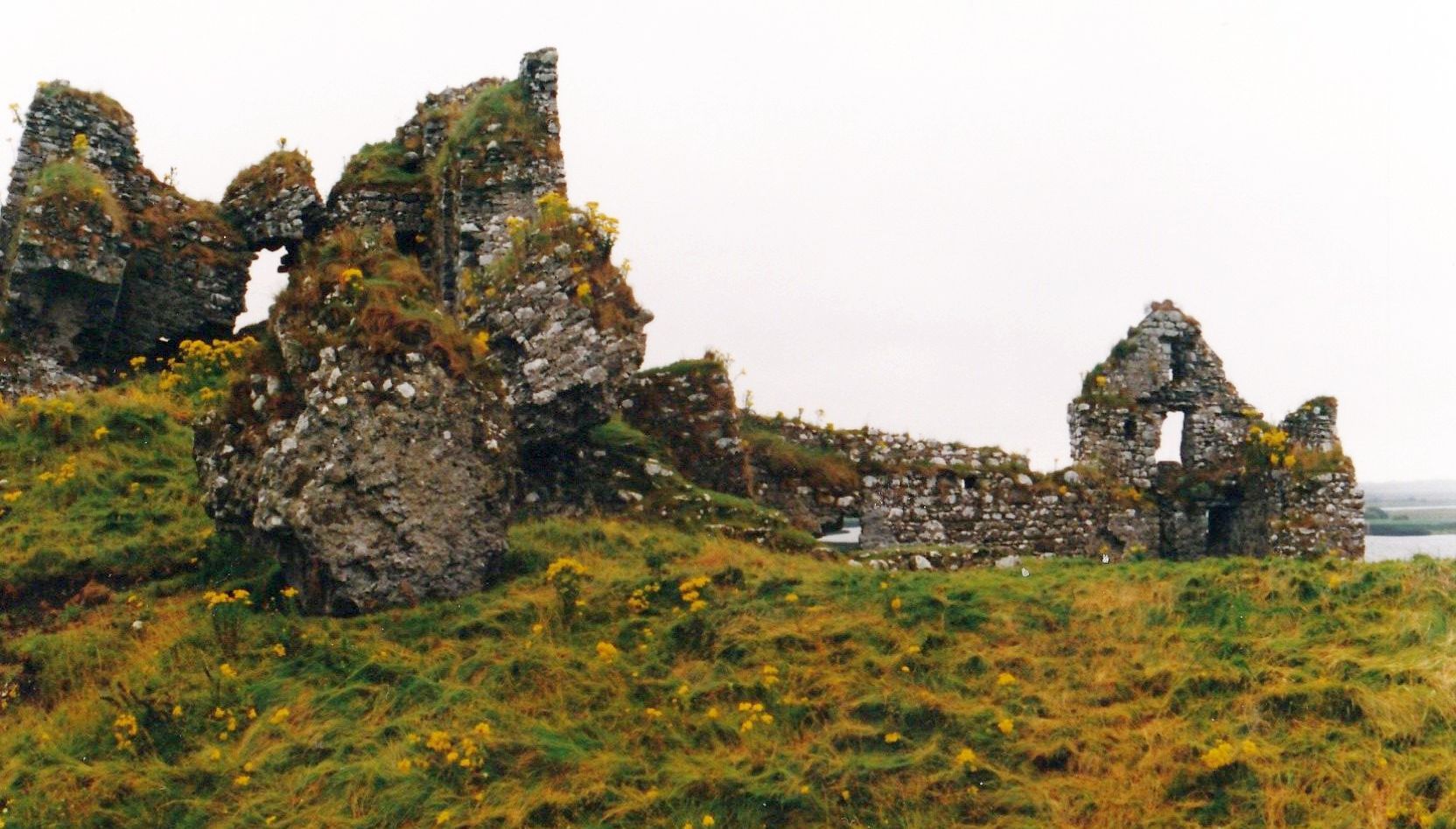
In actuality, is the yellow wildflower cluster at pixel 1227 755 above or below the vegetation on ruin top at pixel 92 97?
below

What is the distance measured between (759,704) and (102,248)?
1426cm

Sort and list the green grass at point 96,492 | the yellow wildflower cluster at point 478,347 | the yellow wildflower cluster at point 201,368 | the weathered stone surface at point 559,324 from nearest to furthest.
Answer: the green grass at point 96,492, the yellow wildflower cluster at point 478,347, the weathered stone surface at point 559,324, the yellow wildflower cluster at point 201,368

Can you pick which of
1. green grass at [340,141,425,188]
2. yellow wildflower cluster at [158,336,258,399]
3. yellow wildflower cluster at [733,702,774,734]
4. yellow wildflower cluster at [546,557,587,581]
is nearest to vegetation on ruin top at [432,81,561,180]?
green grass at [340,141,425,188]

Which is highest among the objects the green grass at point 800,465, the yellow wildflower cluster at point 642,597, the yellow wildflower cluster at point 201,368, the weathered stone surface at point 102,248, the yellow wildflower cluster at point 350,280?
the weathered stone surface at point 102,248

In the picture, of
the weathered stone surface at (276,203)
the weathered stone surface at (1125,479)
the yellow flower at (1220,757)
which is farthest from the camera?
the weathered stone surface at (276,203)

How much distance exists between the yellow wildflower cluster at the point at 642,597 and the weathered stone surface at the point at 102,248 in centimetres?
1199

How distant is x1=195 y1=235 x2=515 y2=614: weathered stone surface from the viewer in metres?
10.6

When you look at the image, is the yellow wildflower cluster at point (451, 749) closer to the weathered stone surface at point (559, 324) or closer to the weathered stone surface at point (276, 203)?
the weathered stone surface at point (559, 324)

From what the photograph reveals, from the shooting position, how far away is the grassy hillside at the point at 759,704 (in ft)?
25.9

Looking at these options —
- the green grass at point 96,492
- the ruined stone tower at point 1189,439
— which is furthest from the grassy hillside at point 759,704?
the ruined stone tower at point 1189,439

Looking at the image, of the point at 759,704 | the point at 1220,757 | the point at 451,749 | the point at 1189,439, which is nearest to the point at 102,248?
the point at 451,749

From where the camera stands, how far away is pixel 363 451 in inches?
420

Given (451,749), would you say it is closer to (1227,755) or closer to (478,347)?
(478,347)

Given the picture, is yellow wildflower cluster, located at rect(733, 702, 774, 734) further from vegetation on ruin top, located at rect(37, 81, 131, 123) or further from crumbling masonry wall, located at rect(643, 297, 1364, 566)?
vegetation on ruin top, located at rect(37, 81, 131, 123)
